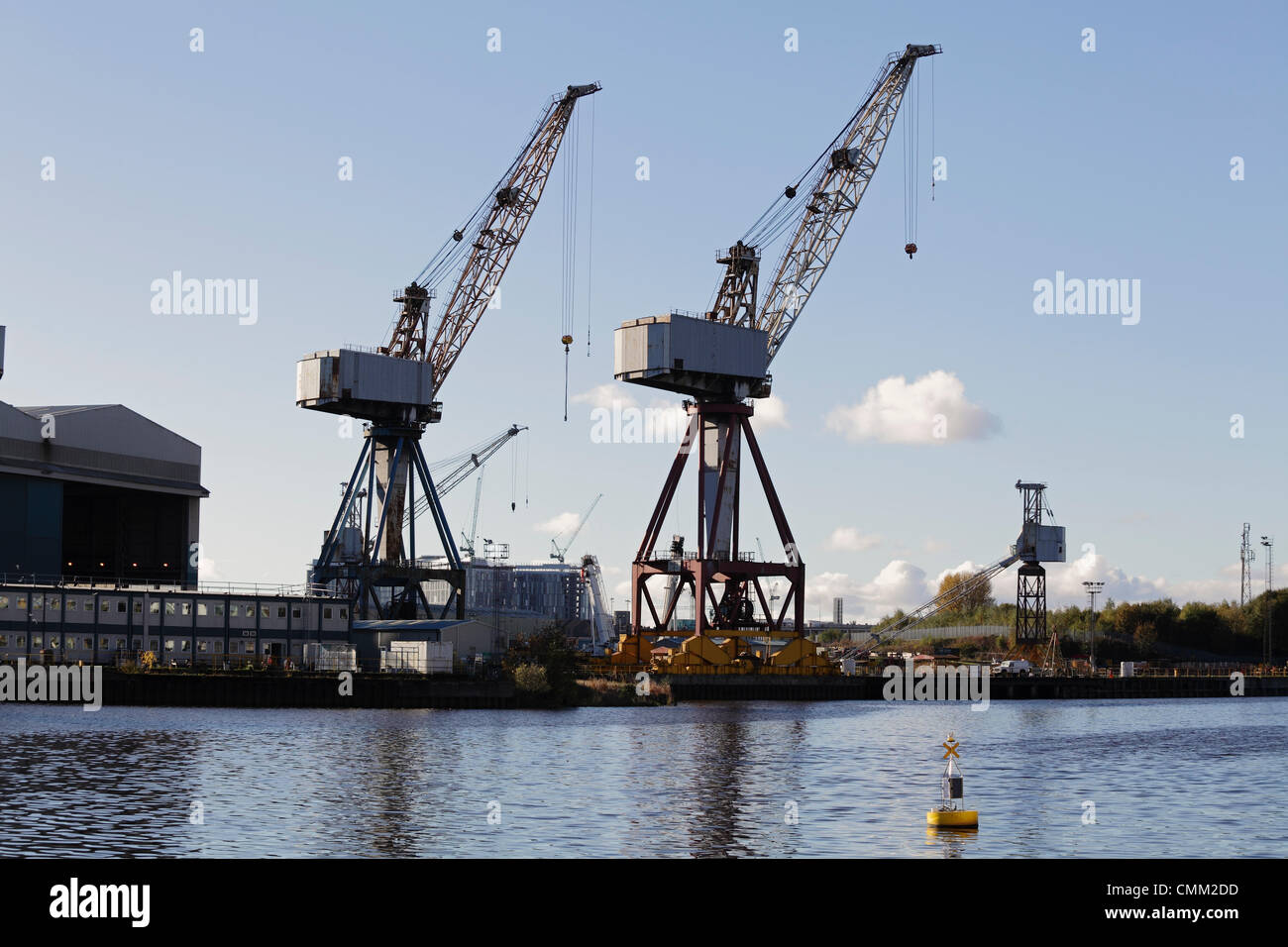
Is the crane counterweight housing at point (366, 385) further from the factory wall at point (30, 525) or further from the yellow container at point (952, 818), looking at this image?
the yellow container at point (952, 818)

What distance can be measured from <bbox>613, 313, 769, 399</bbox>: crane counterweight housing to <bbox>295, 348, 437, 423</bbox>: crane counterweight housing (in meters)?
20.8

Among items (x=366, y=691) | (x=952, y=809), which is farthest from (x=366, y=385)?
(x=952, y=809)

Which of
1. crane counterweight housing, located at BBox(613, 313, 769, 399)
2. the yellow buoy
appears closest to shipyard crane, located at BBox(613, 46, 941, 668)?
crane counterweight housing, located at BBox(613, 313, 769, 399)

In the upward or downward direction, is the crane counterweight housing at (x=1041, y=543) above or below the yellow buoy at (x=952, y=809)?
above

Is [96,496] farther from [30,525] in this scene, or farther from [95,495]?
[30,525]

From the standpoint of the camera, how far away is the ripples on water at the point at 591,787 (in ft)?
130

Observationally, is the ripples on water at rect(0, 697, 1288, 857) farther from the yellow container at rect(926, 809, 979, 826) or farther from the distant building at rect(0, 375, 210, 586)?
the distant building at rect(0, 375, 210, 586)

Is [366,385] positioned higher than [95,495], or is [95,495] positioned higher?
[366,385]

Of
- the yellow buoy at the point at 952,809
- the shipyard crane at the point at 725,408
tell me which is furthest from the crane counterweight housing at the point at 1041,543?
the yellow buoy at the point at 952,809

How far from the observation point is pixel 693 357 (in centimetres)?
13362

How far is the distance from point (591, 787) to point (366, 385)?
9315 cm

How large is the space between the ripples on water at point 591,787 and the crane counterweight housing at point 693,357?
4588 centimetres
